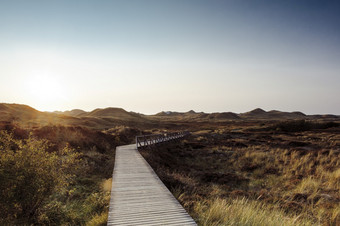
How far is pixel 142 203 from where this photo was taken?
6086 millimetres

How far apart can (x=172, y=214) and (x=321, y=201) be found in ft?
22.2

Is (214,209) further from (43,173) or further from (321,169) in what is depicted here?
(321,169)

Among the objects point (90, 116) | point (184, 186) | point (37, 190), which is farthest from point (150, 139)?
point (90, 116)

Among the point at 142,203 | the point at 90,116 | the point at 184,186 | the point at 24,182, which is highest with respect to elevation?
the point at 90,116

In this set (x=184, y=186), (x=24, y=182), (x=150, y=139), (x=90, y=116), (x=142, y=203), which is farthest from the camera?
(x=90, y=116)

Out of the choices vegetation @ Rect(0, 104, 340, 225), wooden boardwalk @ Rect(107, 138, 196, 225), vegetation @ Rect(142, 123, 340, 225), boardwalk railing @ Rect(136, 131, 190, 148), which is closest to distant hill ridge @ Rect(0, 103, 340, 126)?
boardwalk railing @ Rect(136, 131, 190, 148)

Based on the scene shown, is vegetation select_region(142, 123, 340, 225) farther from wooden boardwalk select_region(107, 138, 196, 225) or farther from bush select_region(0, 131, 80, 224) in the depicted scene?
bush select_region(0, 131, 80, 224)

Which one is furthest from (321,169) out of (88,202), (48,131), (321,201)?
(48,131)

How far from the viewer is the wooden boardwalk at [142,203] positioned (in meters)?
4.99

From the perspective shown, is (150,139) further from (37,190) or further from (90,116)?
(90,116)

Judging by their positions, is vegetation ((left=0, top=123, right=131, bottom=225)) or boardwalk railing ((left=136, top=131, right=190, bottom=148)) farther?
boardwalk railing ((left=136, top=131, right=190, bottom=148))

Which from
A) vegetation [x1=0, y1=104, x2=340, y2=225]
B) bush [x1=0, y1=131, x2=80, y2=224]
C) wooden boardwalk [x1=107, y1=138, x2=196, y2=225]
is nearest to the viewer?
bush [x1=0, y1=131, x2=80, y2=224]

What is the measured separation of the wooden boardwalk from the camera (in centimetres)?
499

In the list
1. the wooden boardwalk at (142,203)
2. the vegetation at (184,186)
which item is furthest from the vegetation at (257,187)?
the wooden boardwalk at (142,203)
